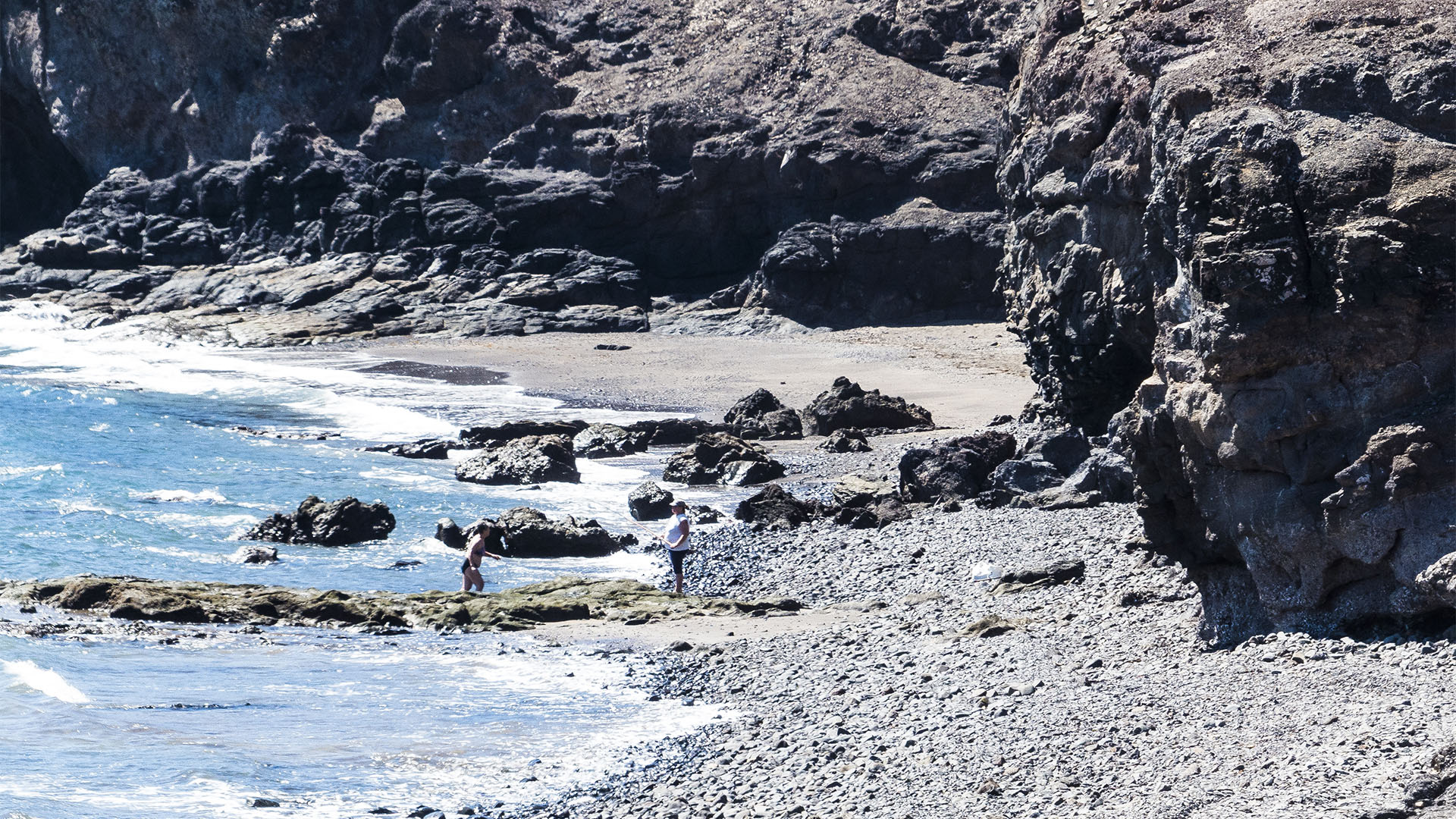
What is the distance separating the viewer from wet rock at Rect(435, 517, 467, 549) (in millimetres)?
18375

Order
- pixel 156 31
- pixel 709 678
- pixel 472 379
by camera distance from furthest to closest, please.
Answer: pixel 156 31, pixel 472 379, pixel 709 678

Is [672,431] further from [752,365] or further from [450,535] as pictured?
[752,365]

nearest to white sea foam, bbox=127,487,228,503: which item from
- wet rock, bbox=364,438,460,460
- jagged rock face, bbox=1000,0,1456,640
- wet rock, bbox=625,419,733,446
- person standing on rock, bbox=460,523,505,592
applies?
wet rock, bbox=364,438,460,460

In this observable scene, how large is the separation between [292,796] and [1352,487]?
22.6ft

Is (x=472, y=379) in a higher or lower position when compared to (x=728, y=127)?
lower

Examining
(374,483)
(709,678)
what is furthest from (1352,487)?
(374,483)

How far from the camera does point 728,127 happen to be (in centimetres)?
5212

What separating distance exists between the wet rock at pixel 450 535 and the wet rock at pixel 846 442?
A: 7.92 metres

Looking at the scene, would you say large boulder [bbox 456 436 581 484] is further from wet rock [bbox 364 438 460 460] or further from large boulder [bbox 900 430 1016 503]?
large boulder [bbox 900 430 1016 503]

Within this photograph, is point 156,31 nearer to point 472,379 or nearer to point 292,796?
point 472,379

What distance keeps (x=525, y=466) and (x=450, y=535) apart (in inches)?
180

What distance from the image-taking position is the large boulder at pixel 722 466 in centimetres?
2200

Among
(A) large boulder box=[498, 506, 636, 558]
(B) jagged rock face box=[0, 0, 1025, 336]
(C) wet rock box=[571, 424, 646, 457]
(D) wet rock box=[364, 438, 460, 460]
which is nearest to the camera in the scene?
(A) large boulder box=[498, 506, 636, 558]

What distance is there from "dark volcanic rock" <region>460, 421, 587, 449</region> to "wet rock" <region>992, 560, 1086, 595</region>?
14446 millimetres
